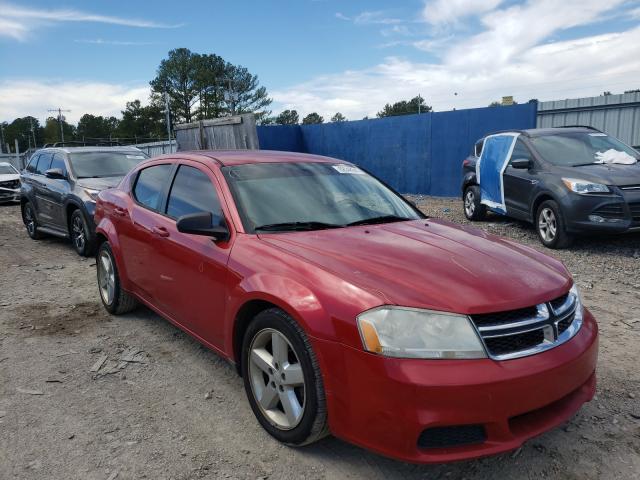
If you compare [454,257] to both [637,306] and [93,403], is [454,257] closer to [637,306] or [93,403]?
[93,403]

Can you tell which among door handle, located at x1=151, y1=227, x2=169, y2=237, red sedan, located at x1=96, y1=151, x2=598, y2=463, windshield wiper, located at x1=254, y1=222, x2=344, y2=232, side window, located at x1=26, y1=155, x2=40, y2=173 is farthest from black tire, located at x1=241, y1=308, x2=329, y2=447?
side window, located at x1=26, y1=155, x2=40, y2=173

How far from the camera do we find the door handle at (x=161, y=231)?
3.69 meters

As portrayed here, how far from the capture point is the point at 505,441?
2.18 meters

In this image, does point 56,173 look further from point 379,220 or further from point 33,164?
point 379,220

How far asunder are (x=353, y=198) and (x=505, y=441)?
6.23ft

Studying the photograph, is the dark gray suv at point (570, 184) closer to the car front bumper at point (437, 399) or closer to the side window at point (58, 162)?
the car front bumper at point (437, 399)

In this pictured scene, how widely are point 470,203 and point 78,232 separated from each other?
23.1 feet

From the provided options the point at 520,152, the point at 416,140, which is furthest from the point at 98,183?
the point at 416,140

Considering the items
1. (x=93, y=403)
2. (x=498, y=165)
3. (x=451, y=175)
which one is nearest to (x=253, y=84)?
(x=451, y=175)

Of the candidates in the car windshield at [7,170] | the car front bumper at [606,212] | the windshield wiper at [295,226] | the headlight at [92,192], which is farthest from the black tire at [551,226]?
the car windshield at [7,170]

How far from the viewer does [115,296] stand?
15.7ft

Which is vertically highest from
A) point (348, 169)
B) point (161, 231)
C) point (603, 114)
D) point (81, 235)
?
point (603, 114)

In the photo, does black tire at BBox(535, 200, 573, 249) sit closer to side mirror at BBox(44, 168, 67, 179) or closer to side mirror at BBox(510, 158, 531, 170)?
side mirror at BBox(510, 158, 531, 170)

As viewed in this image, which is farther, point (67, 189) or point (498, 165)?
point (498, 165)
